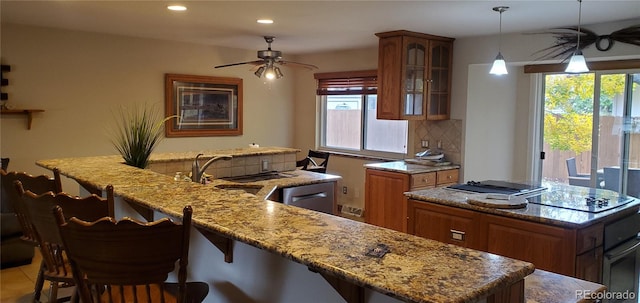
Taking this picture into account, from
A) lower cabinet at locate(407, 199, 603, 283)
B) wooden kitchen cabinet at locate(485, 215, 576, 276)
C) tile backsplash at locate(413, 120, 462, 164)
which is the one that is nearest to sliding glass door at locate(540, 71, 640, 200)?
tile backsplash at locate(413, 120, 462, 164)

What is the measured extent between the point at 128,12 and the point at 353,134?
11.5 ft

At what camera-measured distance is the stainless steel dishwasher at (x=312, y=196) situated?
386cm

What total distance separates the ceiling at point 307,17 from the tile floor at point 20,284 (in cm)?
217

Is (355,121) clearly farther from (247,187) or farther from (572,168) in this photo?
(247,187)

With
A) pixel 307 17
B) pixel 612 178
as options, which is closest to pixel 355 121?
pixel 307 17

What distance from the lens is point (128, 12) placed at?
4.03 m

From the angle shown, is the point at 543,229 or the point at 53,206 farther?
the point at 543,229

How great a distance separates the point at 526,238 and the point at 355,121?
3.98 meters

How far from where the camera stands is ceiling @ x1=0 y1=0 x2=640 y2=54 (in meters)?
3.65

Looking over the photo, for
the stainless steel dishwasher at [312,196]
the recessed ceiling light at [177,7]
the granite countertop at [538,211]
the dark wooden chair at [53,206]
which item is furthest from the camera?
the stainless steel dishwasher at [312,196]

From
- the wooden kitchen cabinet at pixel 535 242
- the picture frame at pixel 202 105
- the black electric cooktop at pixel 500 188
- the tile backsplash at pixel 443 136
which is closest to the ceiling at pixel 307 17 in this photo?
the picture frame at pixel 202 105

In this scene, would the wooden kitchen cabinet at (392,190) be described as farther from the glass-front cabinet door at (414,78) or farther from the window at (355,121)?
the window at (355,121)

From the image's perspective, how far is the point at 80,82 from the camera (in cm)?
514

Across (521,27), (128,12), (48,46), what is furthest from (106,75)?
(521,27)
